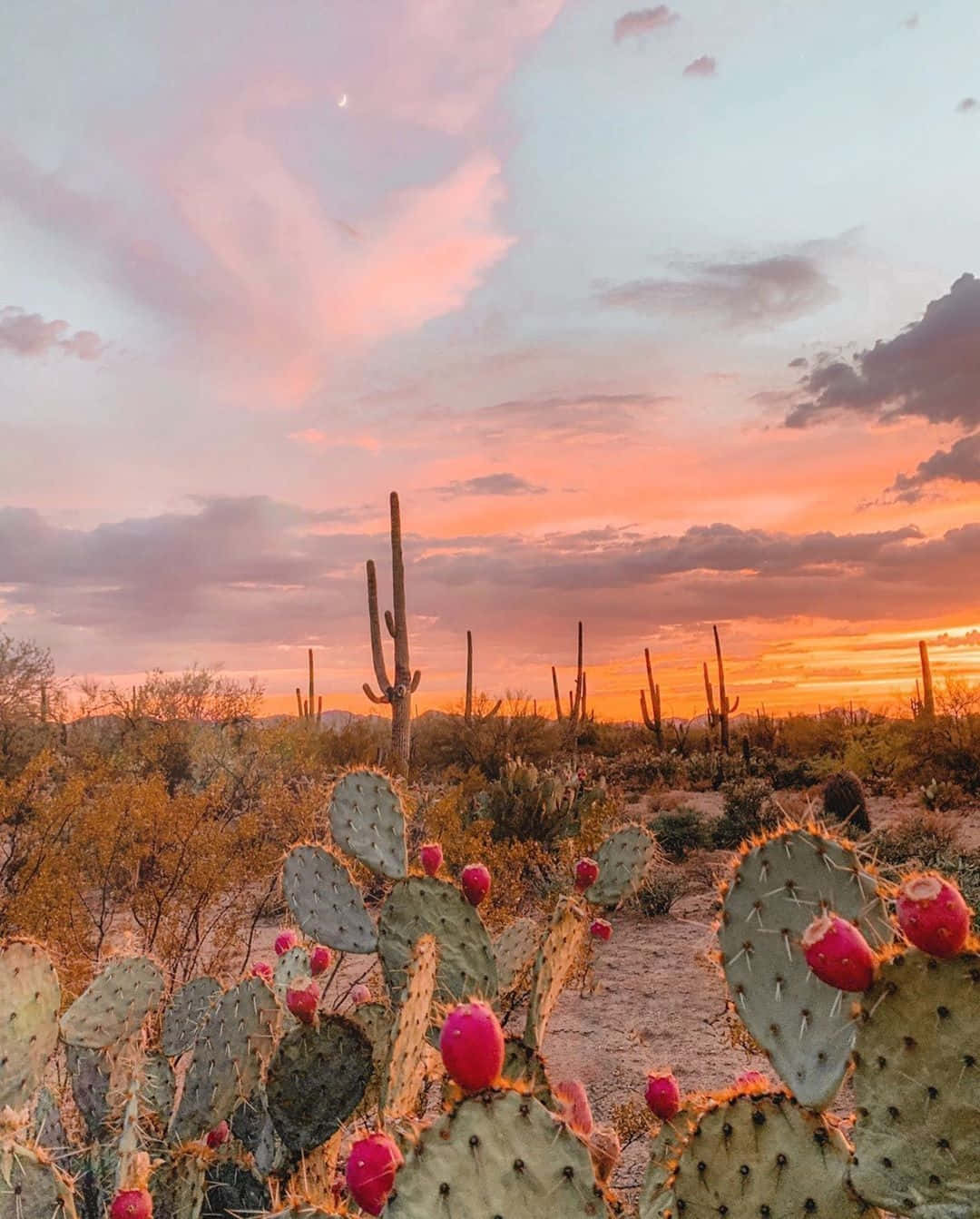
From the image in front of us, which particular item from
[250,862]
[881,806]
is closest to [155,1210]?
[250,862]

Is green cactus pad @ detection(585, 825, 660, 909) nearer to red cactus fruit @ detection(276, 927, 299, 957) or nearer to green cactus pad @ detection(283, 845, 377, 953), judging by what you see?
green cactus pad @ detection(283, 845, 377, 953)

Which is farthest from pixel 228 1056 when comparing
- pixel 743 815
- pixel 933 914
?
pixel 743 815

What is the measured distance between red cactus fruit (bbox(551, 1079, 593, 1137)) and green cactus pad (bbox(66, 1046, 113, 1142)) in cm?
233

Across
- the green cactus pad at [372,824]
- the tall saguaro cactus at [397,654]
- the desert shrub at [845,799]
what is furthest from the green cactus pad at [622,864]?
the tall saguaro cactus at [397,654]

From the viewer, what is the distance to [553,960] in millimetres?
3791

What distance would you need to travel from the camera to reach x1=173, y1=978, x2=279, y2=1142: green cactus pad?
12.2ft

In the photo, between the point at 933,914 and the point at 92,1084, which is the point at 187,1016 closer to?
the point at 92,1084

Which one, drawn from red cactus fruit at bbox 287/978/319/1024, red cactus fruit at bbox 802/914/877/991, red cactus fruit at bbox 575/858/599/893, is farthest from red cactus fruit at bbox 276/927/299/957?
red cactus fruit at bbox 802/914/877/991

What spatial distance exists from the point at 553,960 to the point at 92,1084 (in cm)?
205

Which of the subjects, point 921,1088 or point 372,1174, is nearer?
point 921,1088

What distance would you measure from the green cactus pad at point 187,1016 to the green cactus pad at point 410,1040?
5.72 feet

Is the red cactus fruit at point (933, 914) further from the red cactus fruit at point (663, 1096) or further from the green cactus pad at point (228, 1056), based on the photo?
the green cactus pad at point (228, 1056)

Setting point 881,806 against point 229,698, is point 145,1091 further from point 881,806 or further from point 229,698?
point 229,698

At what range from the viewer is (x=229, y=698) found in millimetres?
22547
